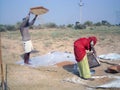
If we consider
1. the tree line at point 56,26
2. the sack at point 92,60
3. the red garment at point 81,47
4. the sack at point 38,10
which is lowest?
the tree line at point 56,26

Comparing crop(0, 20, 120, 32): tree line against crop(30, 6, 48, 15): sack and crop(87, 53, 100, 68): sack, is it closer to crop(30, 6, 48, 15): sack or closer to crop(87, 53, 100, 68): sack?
crop(30, 6, 48, 15): sack

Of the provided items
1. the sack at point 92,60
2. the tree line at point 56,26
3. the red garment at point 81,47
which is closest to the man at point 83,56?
the red garment at point 81,47

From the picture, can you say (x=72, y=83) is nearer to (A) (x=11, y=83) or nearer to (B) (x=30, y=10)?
(A) (x=11, y=83)

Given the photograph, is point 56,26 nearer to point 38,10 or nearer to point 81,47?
point 38,10

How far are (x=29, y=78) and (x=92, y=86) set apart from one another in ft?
6.36

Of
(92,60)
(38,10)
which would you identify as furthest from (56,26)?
(92,60)

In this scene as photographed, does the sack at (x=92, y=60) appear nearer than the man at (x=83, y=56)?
No

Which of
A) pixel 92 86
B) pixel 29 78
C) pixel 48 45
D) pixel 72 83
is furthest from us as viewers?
pixel 48 45

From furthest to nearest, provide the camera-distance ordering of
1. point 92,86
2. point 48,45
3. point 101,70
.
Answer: point 48,45
point 101,70
point 92,86

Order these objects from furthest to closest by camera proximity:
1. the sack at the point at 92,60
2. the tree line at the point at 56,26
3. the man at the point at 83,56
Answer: the tree line at the point at 56,26 < the sack at the point at 92,60 < the man at the point at 83,56

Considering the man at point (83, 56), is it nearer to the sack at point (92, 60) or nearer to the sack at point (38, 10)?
the sack at point (92, 60)

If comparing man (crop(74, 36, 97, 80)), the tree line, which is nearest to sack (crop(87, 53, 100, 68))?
man (crop(74, 36, 97, 80))

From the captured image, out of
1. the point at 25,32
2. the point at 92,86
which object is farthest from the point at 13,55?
the point at 92,86

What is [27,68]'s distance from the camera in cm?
871
